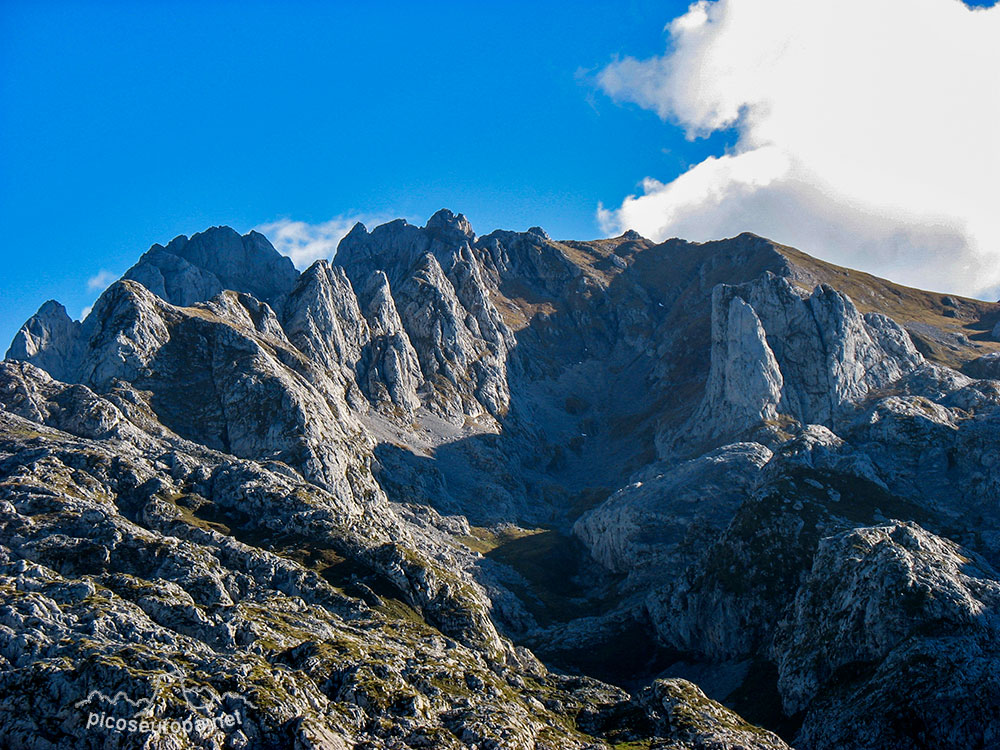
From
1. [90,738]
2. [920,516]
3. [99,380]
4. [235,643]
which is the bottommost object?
[90,738]

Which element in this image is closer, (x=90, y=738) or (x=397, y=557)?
(x=90, y=738)

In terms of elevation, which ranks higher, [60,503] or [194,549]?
[60,503]

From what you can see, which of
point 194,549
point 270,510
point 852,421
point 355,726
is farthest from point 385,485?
point 355,726

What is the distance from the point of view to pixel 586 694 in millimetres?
92000

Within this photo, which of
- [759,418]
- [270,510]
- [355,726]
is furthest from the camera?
[759,418]

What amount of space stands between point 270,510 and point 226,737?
77990 millimetres

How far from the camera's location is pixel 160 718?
4866 centimetres

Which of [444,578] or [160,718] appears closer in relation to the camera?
[160,718]

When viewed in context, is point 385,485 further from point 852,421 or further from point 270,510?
point 852,421

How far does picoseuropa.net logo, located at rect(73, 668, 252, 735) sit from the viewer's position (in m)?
47.5

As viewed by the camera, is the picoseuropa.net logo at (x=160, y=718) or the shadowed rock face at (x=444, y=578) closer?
the picoseuropa.net logo at (x=160, y=718)

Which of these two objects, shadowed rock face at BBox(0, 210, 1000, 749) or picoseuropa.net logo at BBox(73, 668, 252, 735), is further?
shadowed rock face at BBox(0, 210, 1000, 749)

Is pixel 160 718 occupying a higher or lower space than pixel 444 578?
lower

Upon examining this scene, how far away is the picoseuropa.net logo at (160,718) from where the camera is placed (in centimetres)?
4747
